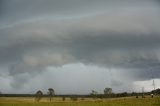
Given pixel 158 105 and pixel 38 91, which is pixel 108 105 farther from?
pixel 38 91

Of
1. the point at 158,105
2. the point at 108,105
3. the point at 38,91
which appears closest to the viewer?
the point at 158,105

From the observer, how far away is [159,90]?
19262cm

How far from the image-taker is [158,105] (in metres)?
73.9

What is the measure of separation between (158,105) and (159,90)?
124 metres

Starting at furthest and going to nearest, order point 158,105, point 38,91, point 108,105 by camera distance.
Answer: point 38,91 → point 108,105 → point 158,105

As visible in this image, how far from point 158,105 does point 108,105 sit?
14.0m

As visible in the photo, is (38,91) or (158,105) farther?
(38,91)

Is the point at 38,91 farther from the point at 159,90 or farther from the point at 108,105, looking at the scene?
the point at 108,105

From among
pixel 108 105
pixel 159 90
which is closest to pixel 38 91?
pixel 159 90

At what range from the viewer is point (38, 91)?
7534 inches

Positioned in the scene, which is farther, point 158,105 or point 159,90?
point 159,90

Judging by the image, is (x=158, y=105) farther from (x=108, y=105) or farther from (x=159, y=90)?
(x=159, y=90)

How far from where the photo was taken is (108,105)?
263ft

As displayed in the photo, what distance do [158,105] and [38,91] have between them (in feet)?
419
